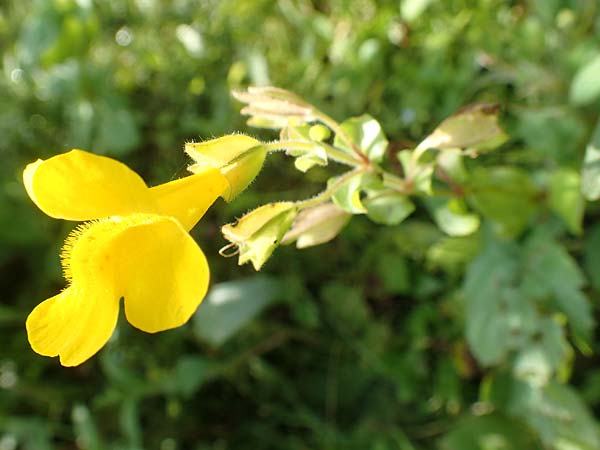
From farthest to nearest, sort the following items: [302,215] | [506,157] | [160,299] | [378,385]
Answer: [378,385]
[506,157]
[302,215]
[160,299]

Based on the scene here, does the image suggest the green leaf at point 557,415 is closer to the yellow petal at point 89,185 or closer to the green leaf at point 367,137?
the green leaf at point 367,137

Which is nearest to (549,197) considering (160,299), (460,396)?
(460,396)

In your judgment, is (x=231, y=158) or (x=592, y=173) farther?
(x=592, y=173)

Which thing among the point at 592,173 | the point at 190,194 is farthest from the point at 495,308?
the point at 190,194

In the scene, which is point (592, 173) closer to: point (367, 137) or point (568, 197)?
point (568, 197)

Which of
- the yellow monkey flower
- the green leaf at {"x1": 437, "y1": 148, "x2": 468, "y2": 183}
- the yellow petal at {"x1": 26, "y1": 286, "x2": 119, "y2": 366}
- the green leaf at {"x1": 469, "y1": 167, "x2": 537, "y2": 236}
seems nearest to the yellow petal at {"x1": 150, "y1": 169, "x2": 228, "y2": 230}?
the yellow monkey flower

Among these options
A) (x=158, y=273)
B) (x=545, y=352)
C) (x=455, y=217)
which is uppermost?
(x=158, y=273)

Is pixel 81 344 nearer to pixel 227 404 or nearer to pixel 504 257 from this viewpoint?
pixel 504 257
